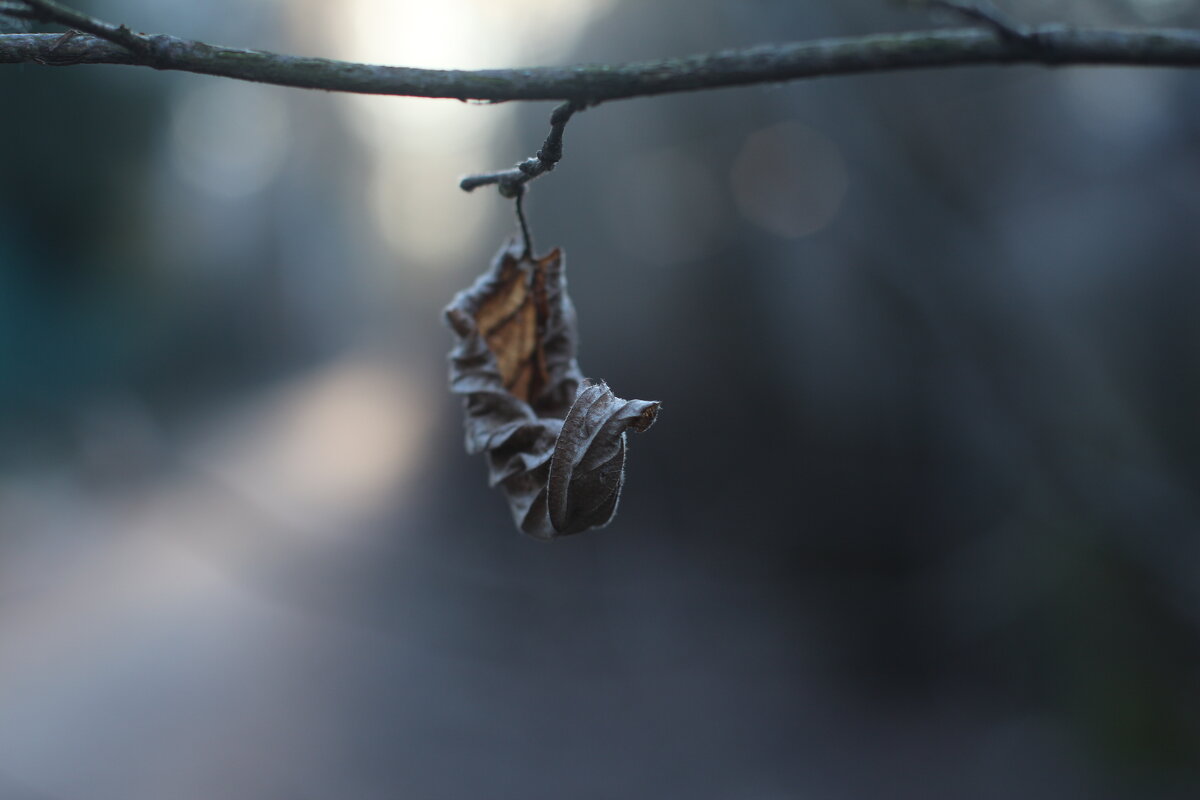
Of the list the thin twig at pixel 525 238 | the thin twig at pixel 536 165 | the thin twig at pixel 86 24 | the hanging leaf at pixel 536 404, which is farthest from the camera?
the thin twig at pixel 525 238

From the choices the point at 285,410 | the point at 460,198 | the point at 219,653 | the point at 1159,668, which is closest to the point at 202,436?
the point at 285,410

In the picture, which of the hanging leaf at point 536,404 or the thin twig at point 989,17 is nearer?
the thin twig at point 989,17

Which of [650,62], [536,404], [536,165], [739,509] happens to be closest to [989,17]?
[650,62]

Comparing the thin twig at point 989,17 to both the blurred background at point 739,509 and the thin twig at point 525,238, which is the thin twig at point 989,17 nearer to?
the thin twig at point 525,238

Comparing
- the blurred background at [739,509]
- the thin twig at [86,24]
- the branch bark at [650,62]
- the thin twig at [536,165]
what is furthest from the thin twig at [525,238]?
the blurred background at [739,509]

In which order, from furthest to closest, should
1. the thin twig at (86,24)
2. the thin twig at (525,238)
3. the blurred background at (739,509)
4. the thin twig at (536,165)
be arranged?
the blurred background at (739,509), the thin twig at (525,238), the thin twig at (536,165), the thin twig at (86,24)
